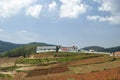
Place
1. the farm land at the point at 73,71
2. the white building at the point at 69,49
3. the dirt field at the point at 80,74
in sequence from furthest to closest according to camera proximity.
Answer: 1. the white building at the point at 69,49
2. the farm land at the point at 73,71
3. the dirt field at the point at 80,74

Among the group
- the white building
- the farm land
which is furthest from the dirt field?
the white building

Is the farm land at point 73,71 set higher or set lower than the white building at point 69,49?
lower

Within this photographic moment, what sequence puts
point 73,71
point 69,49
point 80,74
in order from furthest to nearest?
point 69,49 < point 73,71 < point 80,74

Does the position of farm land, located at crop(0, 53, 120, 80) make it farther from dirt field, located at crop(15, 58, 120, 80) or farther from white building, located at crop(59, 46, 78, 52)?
white building, located at crop(59, 46, 78, 52)

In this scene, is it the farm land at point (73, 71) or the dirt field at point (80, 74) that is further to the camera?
the farm land at point (73, 71)

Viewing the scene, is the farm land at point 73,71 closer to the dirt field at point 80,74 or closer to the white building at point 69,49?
the dirt field at point 80,74

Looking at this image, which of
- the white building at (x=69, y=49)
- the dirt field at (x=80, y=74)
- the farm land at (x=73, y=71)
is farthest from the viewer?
the white building at (x=69, y=49)

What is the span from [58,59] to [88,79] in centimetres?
8096

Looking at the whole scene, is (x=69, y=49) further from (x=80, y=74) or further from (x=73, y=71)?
(x=80, y=74)

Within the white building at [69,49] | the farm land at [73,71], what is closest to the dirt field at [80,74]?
the farm land at [73,71]

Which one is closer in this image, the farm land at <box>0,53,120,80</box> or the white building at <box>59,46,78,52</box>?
the farm land at <box>0,53,120,80</box>

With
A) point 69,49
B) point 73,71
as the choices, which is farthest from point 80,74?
point 69,49

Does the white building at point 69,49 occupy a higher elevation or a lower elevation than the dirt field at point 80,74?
higher

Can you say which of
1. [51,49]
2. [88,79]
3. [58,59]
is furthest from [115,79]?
[51,49]
